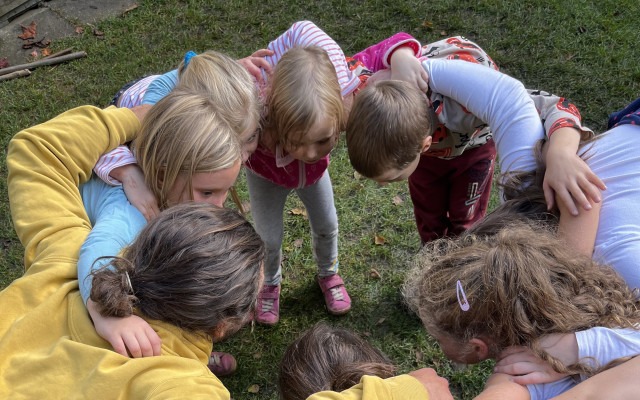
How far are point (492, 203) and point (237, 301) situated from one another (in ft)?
8.21

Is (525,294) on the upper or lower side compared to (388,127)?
lower

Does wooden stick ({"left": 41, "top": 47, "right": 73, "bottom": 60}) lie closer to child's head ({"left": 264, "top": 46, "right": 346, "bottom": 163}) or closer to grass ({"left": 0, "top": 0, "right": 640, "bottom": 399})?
grass ({"left": 0, "top": 0, "right": 640, "bottom": 399})

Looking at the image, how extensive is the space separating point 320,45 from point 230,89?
57 centimetres

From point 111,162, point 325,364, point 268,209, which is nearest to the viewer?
point 325,364

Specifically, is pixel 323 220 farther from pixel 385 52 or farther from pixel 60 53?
pixel 60 53

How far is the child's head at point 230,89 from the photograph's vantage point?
2188 millimetres

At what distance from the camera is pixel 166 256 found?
1.66 meters

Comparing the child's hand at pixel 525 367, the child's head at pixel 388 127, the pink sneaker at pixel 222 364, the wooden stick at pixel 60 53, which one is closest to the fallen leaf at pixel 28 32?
the wooden stick at pixel 60 53

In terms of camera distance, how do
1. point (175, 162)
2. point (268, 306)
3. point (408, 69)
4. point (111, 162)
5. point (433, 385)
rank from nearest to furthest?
point (433, 385), point (175, 162), point (111, 162), point (408, 69), point (268, 306)

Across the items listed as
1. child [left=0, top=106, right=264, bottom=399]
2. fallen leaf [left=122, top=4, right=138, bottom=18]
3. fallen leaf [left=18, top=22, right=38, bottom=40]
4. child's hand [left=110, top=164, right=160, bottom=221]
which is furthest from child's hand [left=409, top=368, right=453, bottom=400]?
fallen leaf [left=18, top=22, right=38, bottom=40]

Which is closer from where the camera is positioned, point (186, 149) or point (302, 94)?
point (186, 149)

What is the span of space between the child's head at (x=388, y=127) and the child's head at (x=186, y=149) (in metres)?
0.52

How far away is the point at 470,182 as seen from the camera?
288cm

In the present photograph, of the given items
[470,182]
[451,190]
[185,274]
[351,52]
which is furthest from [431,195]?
[351,52]
